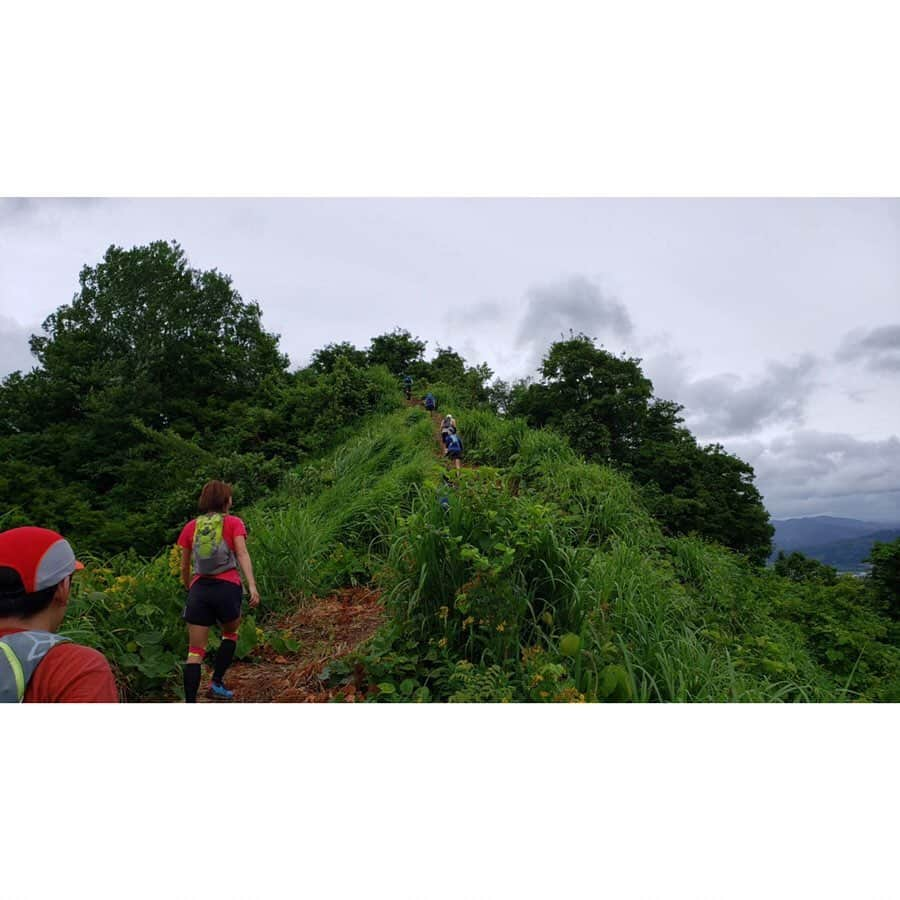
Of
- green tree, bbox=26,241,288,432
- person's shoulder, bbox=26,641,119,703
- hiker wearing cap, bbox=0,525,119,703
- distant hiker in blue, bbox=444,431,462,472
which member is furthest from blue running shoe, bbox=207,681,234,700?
green tree, bbox=26,241,288,432

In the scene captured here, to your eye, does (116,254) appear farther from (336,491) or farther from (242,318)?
(336,491)

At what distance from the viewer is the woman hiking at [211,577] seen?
268 centimetres

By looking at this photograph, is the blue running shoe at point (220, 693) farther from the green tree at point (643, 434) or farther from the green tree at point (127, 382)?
the green tree at point (127, 382)

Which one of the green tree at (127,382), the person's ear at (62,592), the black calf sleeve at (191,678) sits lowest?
the black calf sleeve at (191,678)

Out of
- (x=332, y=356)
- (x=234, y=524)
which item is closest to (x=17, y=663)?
(x=234, y=524)

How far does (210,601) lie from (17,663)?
169cm

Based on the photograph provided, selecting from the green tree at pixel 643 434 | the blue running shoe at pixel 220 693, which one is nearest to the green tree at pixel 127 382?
the green tree at pixel 643 434

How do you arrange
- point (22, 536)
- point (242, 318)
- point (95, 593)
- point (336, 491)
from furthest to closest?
point (242, 318), point (336, 491), point (95, 593), point (22, 536)

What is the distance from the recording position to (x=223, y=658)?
2855 mm

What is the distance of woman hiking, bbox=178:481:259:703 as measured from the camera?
268 centimetres

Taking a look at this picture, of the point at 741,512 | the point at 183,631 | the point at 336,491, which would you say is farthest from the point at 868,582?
the point at 183,631

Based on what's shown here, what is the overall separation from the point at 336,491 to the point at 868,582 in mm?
10446

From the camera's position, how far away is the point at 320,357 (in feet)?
66.5

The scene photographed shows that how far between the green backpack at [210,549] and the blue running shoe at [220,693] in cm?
69
